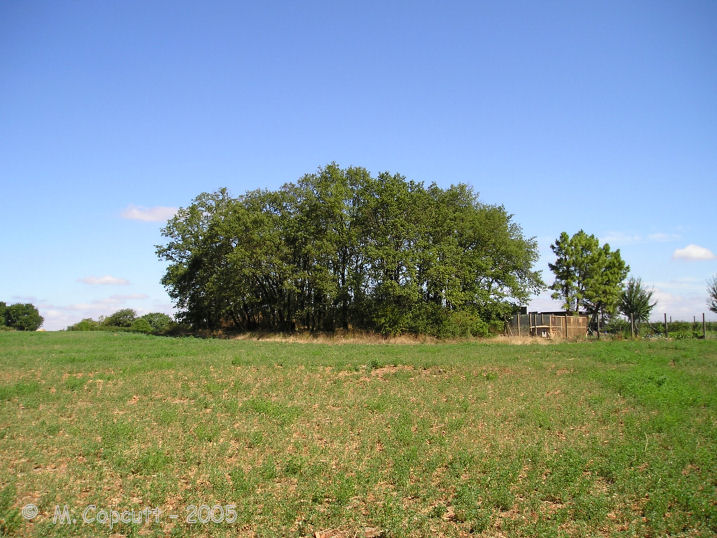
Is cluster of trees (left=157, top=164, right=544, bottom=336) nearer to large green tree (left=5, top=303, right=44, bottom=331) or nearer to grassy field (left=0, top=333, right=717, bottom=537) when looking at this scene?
grassy field (left=0, top=333, right=717, bottom=537)

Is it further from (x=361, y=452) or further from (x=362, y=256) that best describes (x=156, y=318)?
(x=361, y=452)

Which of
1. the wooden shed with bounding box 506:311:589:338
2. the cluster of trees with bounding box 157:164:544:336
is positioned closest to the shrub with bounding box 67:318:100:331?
the cluster of trees with bounding box 157:164:544:336

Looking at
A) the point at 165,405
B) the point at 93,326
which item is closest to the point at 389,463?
the point at 165,405

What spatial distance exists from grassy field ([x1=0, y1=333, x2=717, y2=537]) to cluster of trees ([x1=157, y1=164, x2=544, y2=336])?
2064cm

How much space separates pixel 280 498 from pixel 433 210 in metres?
32.6

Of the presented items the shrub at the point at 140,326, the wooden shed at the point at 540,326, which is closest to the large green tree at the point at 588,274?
the wooden shed at the point at 540,326

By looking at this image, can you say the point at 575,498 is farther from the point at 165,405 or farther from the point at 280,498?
the point at 165,405

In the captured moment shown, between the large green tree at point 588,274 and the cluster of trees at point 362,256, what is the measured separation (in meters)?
10.2

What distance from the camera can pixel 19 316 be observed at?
7981 cm

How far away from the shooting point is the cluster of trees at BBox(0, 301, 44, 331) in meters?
78.9

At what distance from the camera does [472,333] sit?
36781mm

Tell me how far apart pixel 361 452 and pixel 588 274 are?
50.1 metres

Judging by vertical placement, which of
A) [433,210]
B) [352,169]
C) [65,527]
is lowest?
[65,527]

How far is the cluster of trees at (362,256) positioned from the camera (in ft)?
120
